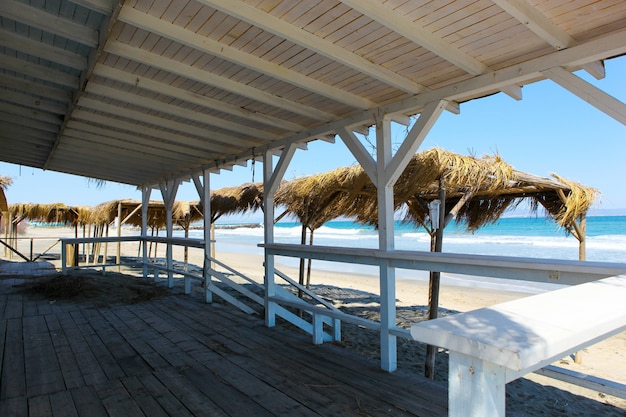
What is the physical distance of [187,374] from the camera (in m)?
2.87

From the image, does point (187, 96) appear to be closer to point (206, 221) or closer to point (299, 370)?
point (299, 370)

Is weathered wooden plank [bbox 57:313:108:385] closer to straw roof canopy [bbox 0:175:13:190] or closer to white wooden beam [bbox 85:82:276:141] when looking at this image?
white wooden beam [bbox 85:82:276:141]

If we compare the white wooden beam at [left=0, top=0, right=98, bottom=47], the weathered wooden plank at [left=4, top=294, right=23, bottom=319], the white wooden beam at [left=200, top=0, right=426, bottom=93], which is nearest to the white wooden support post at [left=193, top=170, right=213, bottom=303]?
the weathered wooden plank at [left=4, top=294, right=23, bottom=319]

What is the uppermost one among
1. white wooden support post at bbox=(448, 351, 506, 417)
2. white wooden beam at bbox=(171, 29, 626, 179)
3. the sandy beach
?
white wooden beam at bbox=(171, 29, 626, 179)

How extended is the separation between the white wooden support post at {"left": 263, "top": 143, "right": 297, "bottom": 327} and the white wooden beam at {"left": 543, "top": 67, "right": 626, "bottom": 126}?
2.50 metres

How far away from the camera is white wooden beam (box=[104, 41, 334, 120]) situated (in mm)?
2506

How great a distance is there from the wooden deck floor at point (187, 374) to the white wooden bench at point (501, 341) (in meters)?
1.73

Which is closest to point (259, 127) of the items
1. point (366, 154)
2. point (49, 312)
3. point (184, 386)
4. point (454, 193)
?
point (366, 154)

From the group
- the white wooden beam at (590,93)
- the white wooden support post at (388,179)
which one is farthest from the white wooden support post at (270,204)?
the white wooden beam at (590,93)

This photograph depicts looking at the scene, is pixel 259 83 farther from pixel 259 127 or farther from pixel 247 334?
pixel 247 334

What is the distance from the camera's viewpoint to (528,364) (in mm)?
575

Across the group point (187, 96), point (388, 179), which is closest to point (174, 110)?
point (187, 96)

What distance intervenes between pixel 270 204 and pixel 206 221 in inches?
64.0

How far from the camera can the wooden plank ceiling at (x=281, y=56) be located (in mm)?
1984
